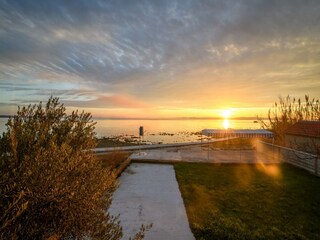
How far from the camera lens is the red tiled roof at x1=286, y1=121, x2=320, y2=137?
16666 millimetres

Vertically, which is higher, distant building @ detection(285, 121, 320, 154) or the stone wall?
distant building @ detection(285, 121, 320, 154)

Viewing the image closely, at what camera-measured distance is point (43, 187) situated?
119 inches

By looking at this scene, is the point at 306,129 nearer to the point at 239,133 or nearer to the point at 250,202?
the point at 250,202

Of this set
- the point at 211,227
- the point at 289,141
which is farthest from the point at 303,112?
the point at 211,227

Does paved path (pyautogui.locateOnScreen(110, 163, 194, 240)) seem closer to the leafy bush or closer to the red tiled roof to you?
the leafy bush

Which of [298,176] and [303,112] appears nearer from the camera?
[298,176]

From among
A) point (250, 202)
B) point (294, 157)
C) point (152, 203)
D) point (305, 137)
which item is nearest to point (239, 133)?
point (305, 137)

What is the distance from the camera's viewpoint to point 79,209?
3404 millimetres

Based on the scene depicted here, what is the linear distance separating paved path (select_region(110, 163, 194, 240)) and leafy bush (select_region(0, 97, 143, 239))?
323 cm

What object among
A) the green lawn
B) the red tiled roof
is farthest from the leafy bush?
the red tiled roof

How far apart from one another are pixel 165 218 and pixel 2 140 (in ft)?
18.1

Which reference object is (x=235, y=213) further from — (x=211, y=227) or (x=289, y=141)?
(x=289, y=141)

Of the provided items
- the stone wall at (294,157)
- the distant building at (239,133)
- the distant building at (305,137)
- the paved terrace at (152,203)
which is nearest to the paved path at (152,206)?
the paved terrace at (152,203)

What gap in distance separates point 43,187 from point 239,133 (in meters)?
29.5
